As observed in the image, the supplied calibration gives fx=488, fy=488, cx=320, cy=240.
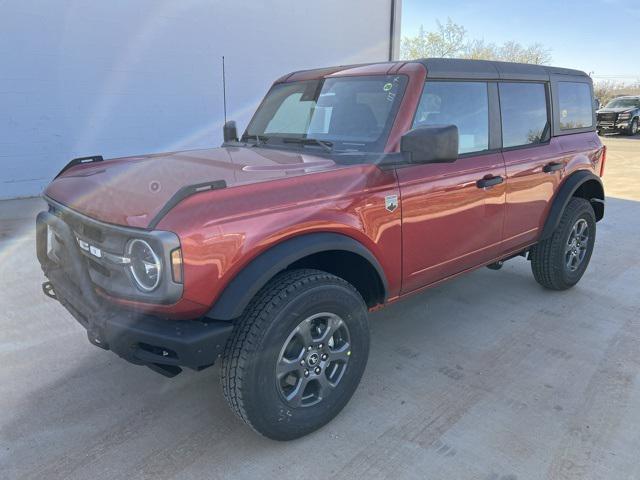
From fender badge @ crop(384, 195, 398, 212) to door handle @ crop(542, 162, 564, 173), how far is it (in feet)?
5.62

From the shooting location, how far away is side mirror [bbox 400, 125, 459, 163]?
2479mm

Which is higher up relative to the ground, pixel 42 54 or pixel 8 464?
pixel 42 54

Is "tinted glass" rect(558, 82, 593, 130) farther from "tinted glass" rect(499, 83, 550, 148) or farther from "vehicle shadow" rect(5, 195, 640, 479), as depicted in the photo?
"vehicle shadow" rect(5, 195, 640, 479)

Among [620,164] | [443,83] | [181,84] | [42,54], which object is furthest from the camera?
[620,164]

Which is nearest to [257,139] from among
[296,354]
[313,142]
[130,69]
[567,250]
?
[313,142]

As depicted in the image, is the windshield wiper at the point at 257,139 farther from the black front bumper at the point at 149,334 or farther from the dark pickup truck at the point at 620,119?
the dark pickup truck at the point at 620,119

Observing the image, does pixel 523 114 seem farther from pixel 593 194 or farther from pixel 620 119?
pixel 620 119

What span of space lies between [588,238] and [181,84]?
7450 mm

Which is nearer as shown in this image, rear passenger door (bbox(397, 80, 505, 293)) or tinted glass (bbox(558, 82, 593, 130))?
rear passenger door (bbox(397, 80, 505, 293))

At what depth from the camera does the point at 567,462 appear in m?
2.29

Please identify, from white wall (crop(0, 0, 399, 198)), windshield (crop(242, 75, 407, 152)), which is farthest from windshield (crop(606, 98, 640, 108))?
windshield (crop(242, 75, 407, 152))

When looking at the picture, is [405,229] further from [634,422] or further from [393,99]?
[634,422]

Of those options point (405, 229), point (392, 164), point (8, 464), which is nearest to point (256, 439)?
point (8, 464)

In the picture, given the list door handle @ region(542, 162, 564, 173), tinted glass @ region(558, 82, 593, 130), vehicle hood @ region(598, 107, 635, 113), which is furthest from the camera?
vehicle hood @ region(598, 107, 635, 113)
